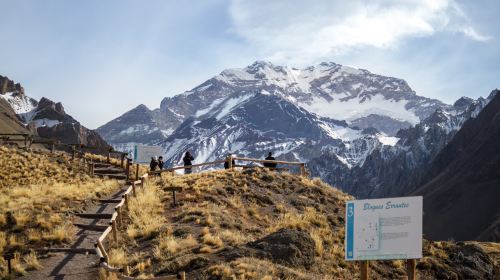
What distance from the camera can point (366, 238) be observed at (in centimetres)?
1454

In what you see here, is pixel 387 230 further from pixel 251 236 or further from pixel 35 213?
pixel 35 213

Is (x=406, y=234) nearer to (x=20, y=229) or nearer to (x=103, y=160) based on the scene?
(x=20, y=229)

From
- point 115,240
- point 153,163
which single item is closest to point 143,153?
point 153,163

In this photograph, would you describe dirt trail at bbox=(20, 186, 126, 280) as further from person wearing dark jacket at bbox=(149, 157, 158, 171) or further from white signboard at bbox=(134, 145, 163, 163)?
person wearing dark jacket at bbox=(149, 157, 158, 171)

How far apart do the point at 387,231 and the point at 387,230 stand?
2cm

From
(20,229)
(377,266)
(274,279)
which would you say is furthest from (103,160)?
(274,279)

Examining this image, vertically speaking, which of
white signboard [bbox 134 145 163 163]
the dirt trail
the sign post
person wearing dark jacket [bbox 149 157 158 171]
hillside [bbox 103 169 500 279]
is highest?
white signboard [bbox 134 145 163 163]

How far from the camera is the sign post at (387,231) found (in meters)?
14.2

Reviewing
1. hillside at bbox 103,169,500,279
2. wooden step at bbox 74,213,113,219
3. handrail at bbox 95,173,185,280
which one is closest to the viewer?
handrail at bbox 95,173,185,280

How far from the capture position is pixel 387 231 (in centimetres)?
1445

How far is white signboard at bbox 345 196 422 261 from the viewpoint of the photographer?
1420cm

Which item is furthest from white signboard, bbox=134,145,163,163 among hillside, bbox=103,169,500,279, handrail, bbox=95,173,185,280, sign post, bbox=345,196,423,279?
sign post, bbox=345,196,423,279

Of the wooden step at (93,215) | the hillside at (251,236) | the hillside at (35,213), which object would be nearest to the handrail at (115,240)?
the hillside at (251,236)

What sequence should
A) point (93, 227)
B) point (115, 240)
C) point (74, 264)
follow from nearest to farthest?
point (74, 264) < point (115, 240) < point (93, 227)
